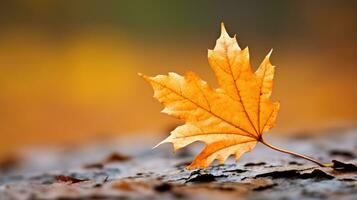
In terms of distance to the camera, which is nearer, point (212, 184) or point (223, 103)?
point (212, 184)

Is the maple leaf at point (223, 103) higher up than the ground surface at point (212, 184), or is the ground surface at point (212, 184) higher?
the maple leaf at point (223, 103)

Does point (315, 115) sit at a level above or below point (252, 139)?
above

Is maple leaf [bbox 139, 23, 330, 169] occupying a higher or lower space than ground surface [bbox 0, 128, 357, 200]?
higher

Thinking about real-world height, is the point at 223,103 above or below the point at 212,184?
above

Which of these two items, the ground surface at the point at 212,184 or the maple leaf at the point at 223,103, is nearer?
the ground surface at the point at 212,184

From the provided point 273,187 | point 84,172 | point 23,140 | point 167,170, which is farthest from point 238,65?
point 23,140

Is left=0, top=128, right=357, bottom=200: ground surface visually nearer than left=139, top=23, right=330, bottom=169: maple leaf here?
Yes

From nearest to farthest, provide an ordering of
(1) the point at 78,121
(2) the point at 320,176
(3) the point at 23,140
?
(2) the point at 320,176
(3) the point at 23,140
(1) the point at 78,121

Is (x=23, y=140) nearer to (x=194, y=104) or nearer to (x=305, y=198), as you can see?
(x=194, y=104)
